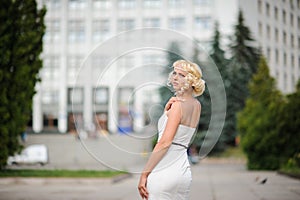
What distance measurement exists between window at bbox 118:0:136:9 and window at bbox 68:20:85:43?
5.83 metres

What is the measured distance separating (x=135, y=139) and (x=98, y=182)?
13.9 metres

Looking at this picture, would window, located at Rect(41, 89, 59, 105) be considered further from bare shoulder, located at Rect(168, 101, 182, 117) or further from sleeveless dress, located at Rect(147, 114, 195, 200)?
bare shoulder, located at Rect(168, 101, 182, 117)

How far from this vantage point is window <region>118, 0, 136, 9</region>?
75500mm

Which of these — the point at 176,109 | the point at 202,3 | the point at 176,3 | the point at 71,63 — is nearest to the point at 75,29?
the point at 71,63

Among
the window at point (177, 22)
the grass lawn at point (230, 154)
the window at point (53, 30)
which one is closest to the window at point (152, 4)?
the window at point (177, 22)

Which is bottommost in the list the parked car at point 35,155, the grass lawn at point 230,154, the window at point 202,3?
the grass lawn at point 230,154

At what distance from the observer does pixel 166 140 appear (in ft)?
14.4

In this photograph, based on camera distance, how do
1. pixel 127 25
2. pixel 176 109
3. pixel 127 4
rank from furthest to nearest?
1. pixel 127 25
2. pixel 127 4
3. pixel 176 109

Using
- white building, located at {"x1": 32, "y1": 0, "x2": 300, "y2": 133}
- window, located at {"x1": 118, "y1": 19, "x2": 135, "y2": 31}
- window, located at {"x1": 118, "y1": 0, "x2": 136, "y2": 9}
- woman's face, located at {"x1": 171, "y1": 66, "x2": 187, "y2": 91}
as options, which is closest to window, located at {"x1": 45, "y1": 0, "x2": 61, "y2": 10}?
white building, located at {"x1": 32, "y1": 0, "x2": 300, "y2": 133}

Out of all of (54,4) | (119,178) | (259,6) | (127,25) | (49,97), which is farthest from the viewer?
(127,25)

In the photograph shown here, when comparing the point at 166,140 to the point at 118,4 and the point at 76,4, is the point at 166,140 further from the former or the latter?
the point at 118,4

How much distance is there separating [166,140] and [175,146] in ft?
0.47

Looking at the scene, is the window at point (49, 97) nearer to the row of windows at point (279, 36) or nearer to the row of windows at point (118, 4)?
the row of windows at point (118, 4)

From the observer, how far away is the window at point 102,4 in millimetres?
74062
